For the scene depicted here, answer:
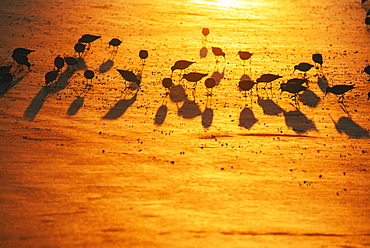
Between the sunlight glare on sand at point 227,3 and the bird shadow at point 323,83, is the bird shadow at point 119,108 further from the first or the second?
the sunlight glare on sand at point 227,3

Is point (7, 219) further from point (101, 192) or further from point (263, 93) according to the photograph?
point (263, 93)

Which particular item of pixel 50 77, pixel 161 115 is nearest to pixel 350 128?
pixel 161 115

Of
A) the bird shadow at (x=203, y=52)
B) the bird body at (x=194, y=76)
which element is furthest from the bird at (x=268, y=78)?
the bird shadow at (x=203, y=52)

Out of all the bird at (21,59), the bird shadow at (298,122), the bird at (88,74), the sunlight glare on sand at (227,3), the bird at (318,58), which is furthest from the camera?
the sunlight glare on sand at (227,3)

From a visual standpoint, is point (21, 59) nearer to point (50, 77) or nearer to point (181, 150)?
point (50, 77)

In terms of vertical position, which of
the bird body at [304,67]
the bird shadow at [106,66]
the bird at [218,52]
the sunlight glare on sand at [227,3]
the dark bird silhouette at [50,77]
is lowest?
the bird body at [304,67]

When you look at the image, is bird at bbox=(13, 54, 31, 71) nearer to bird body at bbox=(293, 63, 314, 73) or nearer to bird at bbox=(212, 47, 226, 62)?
bird at bbox=(212, 47, 226, 62)

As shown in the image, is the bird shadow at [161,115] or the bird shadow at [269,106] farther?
the bird shadow at [269,106]
